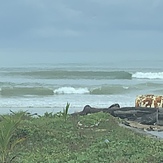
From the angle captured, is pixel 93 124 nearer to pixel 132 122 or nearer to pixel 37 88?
pixel 132 122

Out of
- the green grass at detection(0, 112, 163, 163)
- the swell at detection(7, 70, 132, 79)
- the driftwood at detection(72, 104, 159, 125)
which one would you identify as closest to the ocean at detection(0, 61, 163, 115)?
the swell at detection(7, 70, 132, 79)

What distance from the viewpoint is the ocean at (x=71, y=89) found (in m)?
28.4

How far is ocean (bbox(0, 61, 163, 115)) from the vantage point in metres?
28.4

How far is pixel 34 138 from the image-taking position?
1292 centimetres

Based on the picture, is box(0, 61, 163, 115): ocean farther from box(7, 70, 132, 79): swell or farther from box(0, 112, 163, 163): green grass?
box(0, 112, 163, 163): green grass

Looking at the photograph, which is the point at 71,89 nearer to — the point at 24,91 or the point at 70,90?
the point at 70,90

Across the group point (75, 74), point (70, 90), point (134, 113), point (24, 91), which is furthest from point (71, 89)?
point (134, 113)

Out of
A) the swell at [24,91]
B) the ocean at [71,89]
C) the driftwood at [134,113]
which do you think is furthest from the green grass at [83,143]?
the swell at [24,91]

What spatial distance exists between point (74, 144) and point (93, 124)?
327 cm

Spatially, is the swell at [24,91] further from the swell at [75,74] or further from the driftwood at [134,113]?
the driftwood at [134,113]

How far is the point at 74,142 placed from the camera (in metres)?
12.6

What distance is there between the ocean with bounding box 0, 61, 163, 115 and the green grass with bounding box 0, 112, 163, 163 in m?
8.49

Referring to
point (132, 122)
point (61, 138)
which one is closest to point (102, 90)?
point (132, 122)

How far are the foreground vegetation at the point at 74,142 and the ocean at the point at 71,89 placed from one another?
858cm
